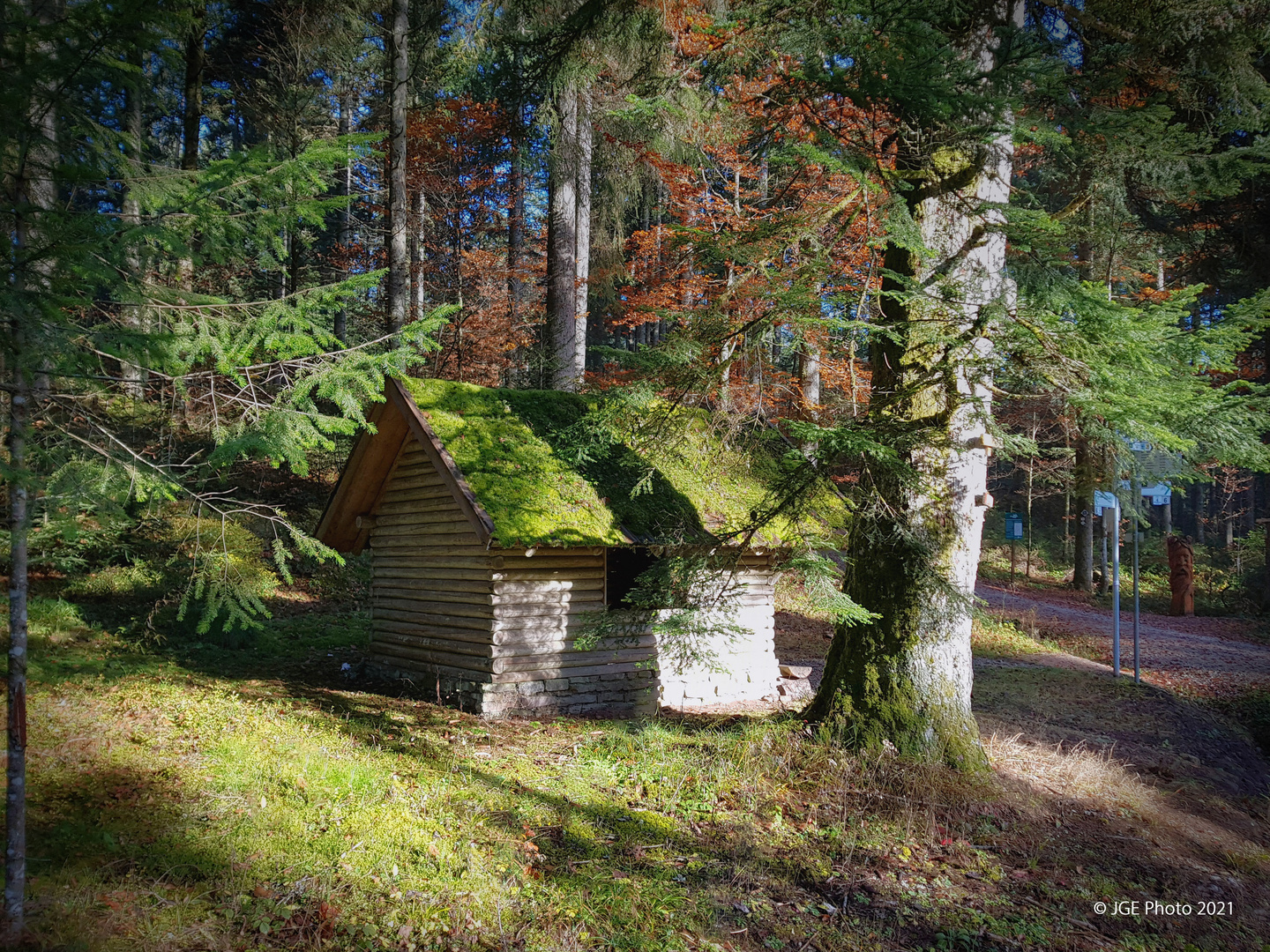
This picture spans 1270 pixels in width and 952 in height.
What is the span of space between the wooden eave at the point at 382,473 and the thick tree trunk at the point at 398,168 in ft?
14.4

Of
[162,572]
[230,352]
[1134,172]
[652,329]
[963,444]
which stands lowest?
[162,572]

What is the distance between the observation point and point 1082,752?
7891 mm

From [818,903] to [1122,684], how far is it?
29.9 feet

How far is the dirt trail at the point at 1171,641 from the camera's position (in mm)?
12602

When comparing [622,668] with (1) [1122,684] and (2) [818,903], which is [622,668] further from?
(1) [1122,684]

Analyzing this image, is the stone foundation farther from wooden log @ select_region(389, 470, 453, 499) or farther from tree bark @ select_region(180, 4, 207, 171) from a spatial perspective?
tree bark @ select_region(180, 4, 207, 171)

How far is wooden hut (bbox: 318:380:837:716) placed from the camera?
31.1ft

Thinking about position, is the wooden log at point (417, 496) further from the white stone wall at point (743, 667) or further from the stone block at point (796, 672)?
the stone block at point (796, 672)

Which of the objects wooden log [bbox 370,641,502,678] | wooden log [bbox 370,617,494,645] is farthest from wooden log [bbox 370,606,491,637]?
wooden log [bbox 370,641,502,678]

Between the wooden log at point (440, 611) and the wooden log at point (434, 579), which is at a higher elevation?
the wooden log at point (434, 579)

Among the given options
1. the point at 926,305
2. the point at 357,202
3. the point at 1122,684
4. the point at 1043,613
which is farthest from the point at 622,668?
the point at 357,202

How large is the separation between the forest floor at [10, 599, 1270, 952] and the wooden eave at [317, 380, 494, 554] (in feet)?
9.35

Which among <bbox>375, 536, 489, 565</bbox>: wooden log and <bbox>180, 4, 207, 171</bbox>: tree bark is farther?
<bbox>180, 4, 207, 171</bbox>: tree bark

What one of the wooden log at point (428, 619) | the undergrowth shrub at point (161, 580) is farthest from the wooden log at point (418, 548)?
the undergrowth shrub at point (161, 580)
